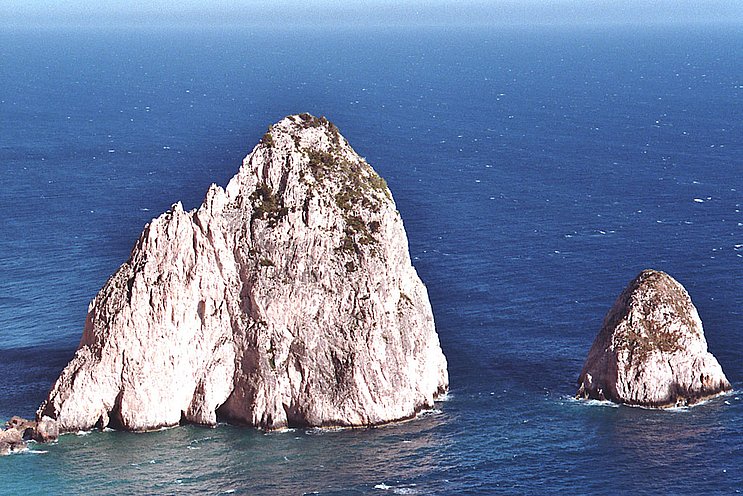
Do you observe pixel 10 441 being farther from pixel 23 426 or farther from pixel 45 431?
pixel 23 426

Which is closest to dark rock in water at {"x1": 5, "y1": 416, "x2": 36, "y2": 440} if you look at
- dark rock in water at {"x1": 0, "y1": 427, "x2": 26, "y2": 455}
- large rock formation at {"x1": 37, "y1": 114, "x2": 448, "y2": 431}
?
dark rock in water at {"x1": 0, "y1": 427, "x2": 26, "y2": 455}

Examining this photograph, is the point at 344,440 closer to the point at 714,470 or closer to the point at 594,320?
the point at 714,470

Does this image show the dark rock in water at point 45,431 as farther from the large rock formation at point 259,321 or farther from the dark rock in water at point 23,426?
the large rock formation at point 259,321

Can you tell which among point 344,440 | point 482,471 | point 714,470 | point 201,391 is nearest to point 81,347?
point 201,391

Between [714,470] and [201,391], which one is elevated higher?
[201,391]

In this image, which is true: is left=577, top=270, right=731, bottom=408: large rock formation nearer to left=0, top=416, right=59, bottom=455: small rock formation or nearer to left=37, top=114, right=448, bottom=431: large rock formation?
left=37, top=114, right=448, bottom=431: large rock formation
